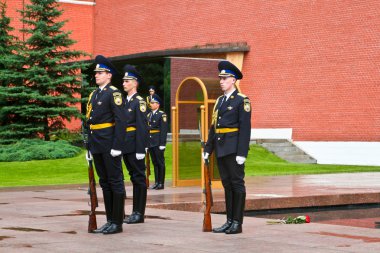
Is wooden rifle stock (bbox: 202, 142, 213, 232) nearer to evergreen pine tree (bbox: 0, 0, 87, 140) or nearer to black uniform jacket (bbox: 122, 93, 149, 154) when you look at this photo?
black uniform jacket (bbox: 122, 93, 149, 154)

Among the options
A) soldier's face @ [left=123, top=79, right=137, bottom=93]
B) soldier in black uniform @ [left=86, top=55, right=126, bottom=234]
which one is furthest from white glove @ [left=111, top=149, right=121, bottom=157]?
soldier's face @ [left=123, top=79, right=137, bottom=93]

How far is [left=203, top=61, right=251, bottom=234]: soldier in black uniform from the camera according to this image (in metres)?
9.50

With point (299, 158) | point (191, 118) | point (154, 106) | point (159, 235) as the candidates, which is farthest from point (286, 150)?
point (159, 235)

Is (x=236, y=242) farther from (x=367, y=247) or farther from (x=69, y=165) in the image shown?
(x=69, y=165)

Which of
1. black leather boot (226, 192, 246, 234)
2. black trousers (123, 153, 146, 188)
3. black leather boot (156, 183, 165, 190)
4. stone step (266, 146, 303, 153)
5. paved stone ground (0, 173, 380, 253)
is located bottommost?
stone step (266, 146, 303, 153)

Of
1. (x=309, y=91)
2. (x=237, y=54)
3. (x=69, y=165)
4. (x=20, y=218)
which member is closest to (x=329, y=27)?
(x=309, y=91)

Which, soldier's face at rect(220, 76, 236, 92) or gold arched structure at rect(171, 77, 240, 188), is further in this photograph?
gold arched structure at rect(171, 77, 240, 188)

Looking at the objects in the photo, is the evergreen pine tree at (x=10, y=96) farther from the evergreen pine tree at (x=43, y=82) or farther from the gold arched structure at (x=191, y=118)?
the gold arched structure at (x=191, y=118)

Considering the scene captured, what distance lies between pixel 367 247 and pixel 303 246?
628mm

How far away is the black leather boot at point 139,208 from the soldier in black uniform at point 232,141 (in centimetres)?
140

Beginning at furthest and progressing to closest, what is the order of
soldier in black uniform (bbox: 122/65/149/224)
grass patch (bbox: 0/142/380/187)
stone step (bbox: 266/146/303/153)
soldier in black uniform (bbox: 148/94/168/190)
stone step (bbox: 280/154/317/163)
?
1. stone step (bbox: 266/146/303/153)
2. stone step (bbox: 280/154/317/163)
3. grass patch (bbox: 0/142/380/187)
4. soldier in black uniform (bbox: 148/94/168/190)
5. soldier in black uniform (bbox: 122/65/149/224)

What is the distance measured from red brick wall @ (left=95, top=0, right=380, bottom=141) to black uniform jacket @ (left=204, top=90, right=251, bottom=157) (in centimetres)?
1931

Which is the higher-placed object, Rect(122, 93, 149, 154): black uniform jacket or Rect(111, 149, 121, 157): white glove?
Rect(122, 93, 149, 154): black uniform jacket

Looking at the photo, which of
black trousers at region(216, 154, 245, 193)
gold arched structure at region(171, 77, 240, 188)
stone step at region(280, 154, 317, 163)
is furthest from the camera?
stone step at region(280, 154, 317, 163)
